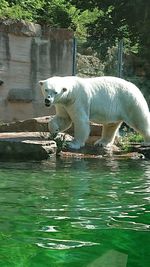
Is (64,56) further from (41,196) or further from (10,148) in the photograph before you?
(41,196)

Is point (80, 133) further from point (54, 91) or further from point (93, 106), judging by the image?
point (54, 91)

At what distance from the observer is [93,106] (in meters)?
9.24

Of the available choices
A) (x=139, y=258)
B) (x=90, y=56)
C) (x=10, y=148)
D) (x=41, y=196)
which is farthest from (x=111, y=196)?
(x=90, y=56)

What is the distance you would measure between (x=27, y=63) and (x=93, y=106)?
419 centimetres

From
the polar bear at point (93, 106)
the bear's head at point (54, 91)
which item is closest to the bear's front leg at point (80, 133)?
the polar bear at point (93, 106)

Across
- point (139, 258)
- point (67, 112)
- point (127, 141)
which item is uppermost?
point (139, 258)

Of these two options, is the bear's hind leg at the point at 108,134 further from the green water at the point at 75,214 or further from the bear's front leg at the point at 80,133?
the green water at the point at 75,214

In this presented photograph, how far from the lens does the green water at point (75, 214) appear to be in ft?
7.51

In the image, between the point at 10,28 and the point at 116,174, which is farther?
the point at 10,28

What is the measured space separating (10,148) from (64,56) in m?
5.64

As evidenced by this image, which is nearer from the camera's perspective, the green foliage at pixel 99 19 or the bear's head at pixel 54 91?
the bear's head at pixel 54 91

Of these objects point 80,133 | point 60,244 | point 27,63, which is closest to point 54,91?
point 80,133

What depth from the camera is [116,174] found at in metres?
6.62

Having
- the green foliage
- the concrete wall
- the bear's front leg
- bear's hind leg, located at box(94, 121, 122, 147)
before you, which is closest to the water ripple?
the bear's front leg
